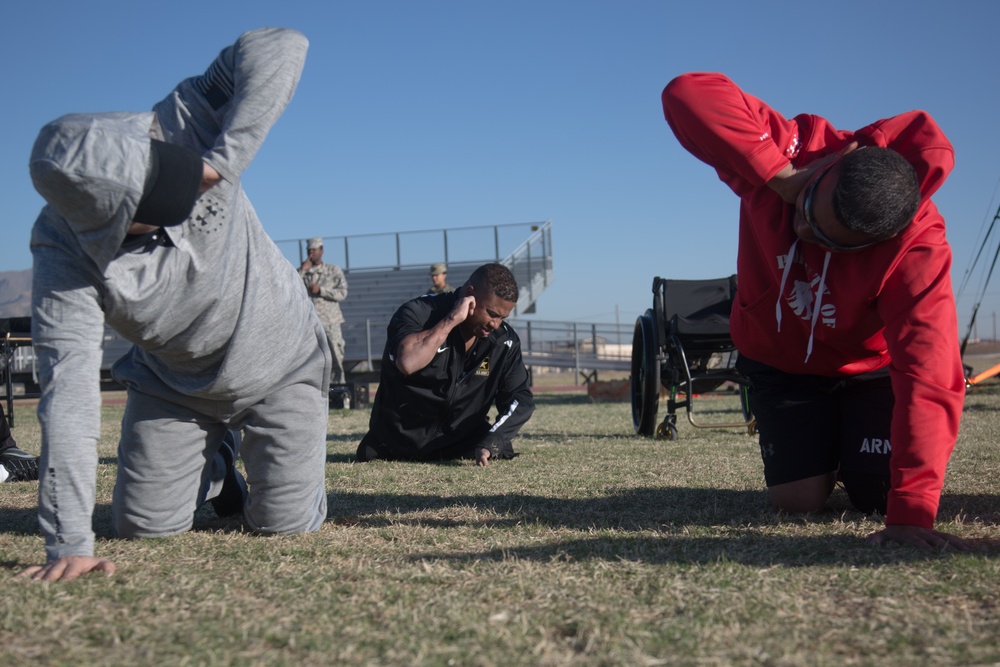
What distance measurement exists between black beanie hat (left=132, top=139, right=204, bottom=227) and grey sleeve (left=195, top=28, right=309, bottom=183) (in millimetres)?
158

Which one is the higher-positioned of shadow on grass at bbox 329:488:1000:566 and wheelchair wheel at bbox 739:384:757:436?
shadow on grass at bbox 329:488:1000:566

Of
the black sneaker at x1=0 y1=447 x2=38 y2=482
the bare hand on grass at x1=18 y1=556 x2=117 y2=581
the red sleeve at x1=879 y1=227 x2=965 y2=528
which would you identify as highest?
the red sleeve at x1=879 y1=227 x2=965 y2=528

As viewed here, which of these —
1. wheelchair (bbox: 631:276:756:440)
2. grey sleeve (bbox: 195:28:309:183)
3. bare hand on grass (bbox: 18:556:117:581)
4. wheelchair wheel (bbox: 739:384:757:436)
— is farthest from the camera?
wheelchair (bbox: 631:276:756:440)

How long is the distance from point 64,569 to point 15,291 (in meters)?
18.2

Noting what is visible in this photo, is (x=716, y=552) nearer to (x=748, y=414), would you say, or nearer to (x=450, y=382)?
(x=450, y=382)

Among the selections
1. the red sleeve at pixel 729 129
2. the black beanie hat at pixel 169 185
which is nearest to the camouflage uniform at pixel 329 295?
the red sleeve at pixel 729 129

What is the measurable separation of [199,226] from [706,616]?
1732 mm

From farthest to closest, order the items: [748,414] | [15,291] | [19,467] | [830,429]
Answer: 1. [15,291]
2. [748,414]
3. [19,467]
4. [830,429]

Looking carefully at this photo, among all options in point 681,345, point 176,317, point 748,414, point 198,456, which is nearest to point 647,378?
point 681,345

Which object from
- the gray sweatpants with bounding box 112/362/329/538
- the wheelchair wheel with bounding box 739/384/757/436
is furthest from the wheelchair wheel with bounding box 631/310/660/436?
the gray sweatpants with bounding box 112/362/329/538

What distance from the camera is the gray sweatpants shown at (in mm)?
3094

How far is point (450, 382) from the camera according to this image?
517cm

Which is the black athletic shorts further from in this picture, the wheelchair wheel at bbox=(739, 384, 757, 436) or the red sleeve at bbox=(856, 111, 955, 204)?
the wheelchair wheel at bbox=(739, 384, 757, 436)

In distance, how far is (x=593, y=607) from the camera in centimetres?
209
